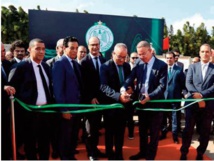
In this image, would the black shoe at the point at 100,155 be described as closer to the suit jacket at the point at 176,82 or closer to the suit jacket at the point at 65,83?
the suit jacket at the point at 65,83

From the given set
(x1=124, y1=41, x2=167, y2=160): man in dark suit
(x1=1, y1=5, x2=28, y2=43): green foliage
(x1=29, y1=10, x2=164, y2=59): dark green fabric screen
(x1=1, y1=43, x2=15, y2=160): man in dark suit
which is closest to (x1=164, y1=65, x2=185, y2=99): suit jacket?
(x1=124, y1=41, x2=167, y2=160): man in dark suit

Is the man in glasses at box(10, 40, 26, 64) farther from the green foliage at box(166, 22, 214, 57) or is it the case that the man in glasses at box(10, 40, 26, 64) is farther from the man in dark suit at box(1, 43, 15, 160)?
the green foliage at box(166, 22, 214, 57)

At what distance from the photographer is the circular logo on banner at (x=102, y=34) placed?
7.31 metres

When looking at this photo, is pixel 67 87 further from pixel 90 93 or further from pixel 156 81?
pixel 156 81

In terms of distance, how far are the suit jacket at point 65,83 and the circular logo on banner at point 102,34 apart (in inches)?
164

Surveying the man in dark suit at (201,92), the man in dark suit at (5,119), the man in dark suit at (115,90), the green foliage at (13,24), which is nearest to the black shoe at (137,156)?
the man in dark suit at (115,90)

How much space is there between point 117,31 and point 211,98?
4.40m

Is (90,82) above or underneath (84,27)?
underneath

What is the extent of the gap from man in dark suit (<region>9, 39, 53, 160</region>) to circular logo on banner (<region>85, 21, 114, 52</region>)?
420 centimetres

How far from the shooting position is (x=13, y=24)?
19344 millimetres

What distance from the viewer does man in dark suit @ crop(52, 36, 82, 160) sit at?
123 inches

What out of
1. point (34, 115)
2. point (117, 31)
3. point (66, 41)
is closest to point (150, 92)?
point (66, 41)

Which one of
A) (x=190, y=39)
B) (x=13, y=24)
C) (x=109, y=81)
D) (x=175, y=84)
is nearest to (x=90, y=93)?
(x=109, y=81)

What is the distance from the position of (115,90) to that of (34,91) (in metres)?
1.09
